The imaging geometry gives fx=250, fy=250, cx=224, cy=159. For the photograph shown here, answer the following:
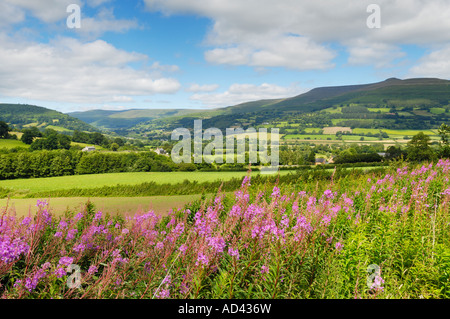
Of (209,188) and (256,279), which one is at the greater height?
(256,279)

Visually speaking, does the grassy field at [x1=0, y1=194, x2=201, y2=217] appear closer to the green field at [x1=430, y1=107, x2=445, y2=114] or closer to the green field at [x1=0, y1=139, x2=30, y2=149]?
the green field at [x1=0, y1=139, x2=30, y2=149]

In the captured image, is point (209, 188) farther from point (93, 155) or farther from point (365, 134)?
point (365, 134)

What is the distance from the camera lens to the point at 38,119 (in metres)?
146

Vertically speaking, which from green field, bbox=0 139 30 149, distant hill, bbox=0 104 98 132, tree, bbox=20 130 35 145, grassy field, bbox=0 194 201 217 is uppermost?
distant hill, bbox=0 104 98 132

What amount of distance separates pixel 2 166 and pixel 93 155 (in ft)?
46.1

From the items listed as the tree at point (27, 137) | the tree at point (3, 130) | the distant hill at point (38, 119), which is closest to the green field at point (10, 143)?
the tree at point (27, 137)

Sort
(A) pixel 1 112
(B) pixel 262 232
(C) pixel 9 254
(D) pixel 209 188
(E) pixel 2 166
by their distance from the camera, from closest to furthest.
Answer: (C) pixel 9 254 → (B) pixel 262 232 → (D) pixel 209 188 → (E) pixel 2 166 → (A) pixel 1 112

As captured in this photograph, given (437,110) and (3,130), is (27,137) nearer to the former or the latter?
(3,130)

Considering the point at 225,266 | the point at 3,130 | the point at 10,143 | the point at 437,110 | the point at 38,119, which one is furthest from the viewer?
the point at 38,119

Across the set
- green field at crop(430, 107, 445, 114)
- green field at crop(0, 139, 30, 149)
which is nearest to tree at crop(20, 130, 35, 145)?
green field at crop(0, 139, 30, 149)

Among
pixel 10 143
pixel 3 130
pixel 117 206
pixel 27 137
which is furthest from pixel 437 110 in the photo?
pixel 3 130

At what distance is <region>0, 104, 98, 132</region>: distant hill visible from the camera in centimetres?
13288

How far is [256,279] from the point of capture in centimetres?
293
